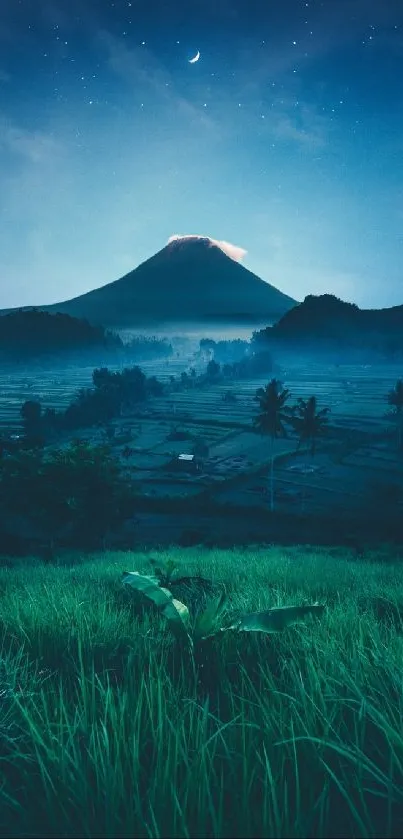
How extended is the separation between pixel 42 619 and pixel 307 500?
42.7 meters

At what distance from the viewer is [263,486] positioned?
157ft

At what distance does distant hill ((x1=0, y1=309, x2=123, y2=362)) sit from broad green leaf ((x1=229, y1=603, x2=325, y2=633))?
628ft

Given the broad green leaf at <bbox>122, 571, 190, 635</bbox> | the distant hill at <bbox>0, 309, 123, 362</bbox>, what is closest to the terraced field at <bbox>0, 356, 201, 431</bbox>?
the distant hill at <bbox>0, 309, 123, 362</bbox>

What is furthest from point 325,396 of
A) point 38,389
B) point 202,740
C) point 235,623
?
point 202,740

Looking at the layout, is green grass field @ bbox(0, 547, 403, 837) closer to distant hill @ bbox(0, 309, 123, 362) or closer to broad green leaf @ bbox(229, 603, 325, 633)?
broad green leaf @ bbox(229, 603, 325, 633)

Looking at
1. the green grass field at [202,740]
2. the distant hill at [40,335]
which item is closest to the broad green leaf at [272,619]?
the green grass field at [202,740]

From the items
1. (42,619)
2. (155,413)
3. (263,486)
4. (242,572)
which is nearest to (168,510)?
(263,486)

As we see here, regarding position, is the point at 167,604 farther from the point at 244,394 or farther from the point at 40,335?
the point at 40,335

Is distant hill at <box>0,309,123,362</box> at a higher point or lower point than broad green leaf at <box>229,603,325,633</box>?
higher

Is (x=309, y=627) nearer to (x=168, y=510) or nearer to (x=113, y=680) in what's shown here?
(x=113, y=680)

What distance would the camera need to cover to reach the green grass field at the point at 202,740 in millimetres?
1082

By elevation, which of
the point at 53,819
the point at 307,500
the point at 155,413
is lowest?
the point at 307,500

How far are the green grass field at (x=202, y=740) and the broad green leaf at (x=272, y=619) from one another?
0.37 feet

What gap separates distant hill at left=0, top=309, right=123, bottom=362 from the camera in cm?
17862
